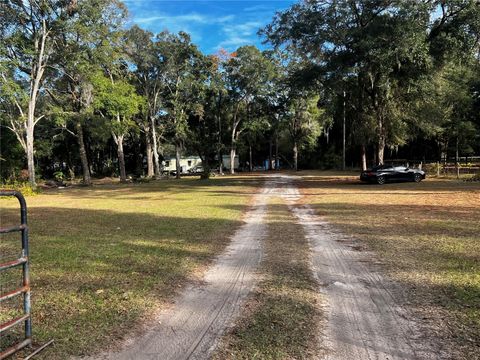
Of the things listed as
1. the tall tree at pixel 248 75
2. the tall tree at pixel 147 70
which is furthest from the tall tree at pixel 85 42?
the tall tree at pixel 248 75

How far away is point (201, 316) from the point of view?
14.5 feet

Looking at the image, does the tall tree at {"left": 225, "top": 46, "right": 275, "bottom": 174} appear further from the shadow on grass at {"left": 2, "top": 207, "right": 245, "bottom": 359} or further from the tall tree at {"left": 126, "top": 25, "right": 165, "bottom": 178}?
the shadow on grass at {"left": 2, "top": 207, "right": 245, "bottom": 359}

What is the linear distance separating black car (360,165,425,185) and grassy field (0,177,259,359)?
1571cm

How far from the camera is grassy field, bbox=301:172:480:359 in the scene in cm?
413

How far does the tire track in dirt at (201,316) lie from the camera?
3586 millimetres

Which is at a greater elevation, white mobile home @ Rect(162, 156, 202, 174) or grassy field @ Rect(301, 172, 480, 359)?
white mobile home @ Rect(162, 156, 202, 174)

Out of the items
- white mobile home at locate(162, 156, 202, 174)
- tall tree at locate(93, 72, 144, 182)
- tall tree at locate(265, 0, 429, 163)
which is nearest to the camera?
tall tree at locate(265, 0, 429, 163)

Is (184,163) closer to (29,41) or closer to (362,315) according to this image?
(29,41)

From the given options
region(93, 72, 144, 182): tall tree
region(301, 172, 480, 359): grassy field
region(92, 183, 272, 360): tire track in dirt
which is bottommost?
region(301, 172, 480, 359): grassy field

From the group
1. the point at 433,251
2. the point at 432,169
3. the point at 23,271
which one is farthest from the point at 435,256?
the point at 432,169

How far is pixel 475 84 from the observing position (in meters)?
44.2

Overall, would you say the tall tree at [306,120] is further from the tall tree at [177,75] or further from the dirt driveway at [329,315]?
the dirt driveway at [329,315]

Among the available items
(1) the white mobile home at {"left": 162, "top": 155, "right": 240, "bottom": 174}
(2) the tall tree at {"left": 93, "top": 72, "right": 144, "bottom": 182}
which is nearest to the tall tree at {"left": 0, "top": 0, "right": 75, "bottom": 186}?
(2) the tall tree at {"left": 93, "top": 72, "right": 144, "bottom": 182}

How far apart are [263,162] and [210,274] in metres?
78.1
